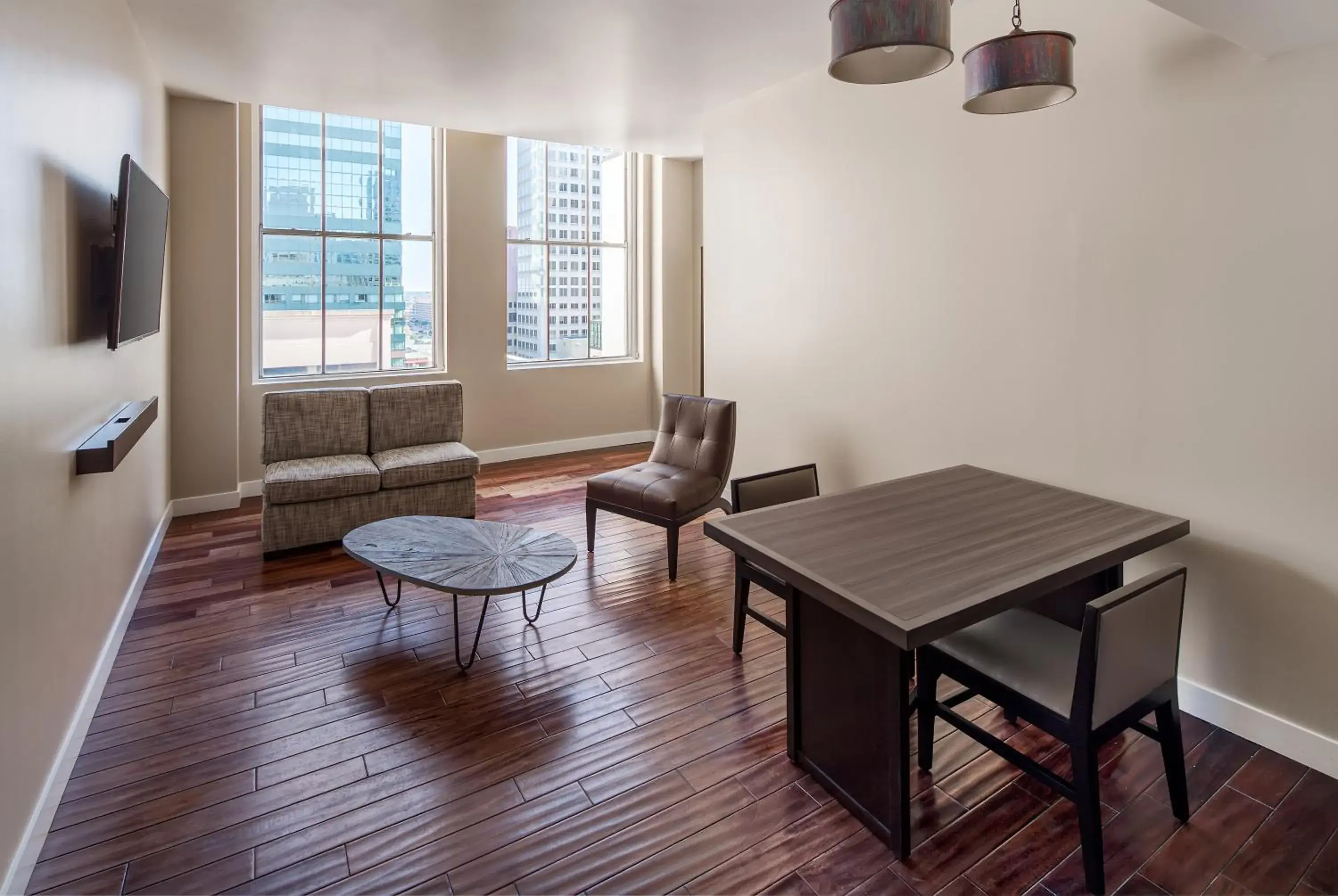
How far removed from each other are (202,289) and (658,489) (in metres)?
3.45

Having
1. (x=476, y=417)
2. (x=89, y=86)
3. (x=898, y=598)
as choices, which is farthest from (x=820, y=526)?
(x=476, y=417)

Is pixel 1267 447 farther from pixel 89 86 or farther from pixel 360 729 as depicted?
pixel 89 86

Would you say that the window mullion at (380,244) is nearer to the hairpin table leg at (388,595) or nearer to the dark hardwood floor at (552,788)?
the hairpin table leg at (388,595)

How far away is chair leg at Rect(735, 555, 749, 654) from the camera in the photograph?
9.82 ft

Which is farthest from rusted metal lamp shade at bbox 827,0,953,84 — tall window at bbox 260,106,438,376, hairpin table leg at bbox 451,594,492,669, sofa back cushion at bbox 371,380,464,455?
tall window at bbox 260,106,438,376

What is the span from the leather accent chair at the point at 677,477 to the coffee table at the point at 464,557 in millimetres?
665

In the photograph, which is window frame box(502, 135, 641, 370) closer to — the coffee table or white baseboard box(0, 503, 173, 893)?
the coffee table

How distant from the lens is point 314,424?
14.9 ft

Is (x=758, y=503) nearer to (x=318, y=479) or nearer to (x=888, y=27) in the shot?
(x=888, y=27)

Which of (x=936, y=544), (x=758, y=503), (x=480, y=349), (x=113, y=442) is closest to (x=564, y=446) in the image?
(x=480, y=349)

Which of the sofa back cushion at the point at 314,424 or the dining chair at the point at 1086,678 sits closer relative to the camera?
the dining chair at the point at 1086,678

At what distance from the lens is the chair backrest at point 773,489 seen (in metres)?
3.04

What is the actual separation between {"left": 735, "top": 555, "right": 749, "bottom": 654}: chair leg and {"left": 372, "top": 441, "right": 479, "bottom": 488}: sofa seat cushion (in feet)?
7.43

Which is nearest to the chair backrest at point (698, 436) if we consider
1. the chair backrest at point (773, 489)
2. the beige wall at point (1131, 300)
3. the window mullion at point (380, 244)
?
the beige wall at point (1131, 300)
